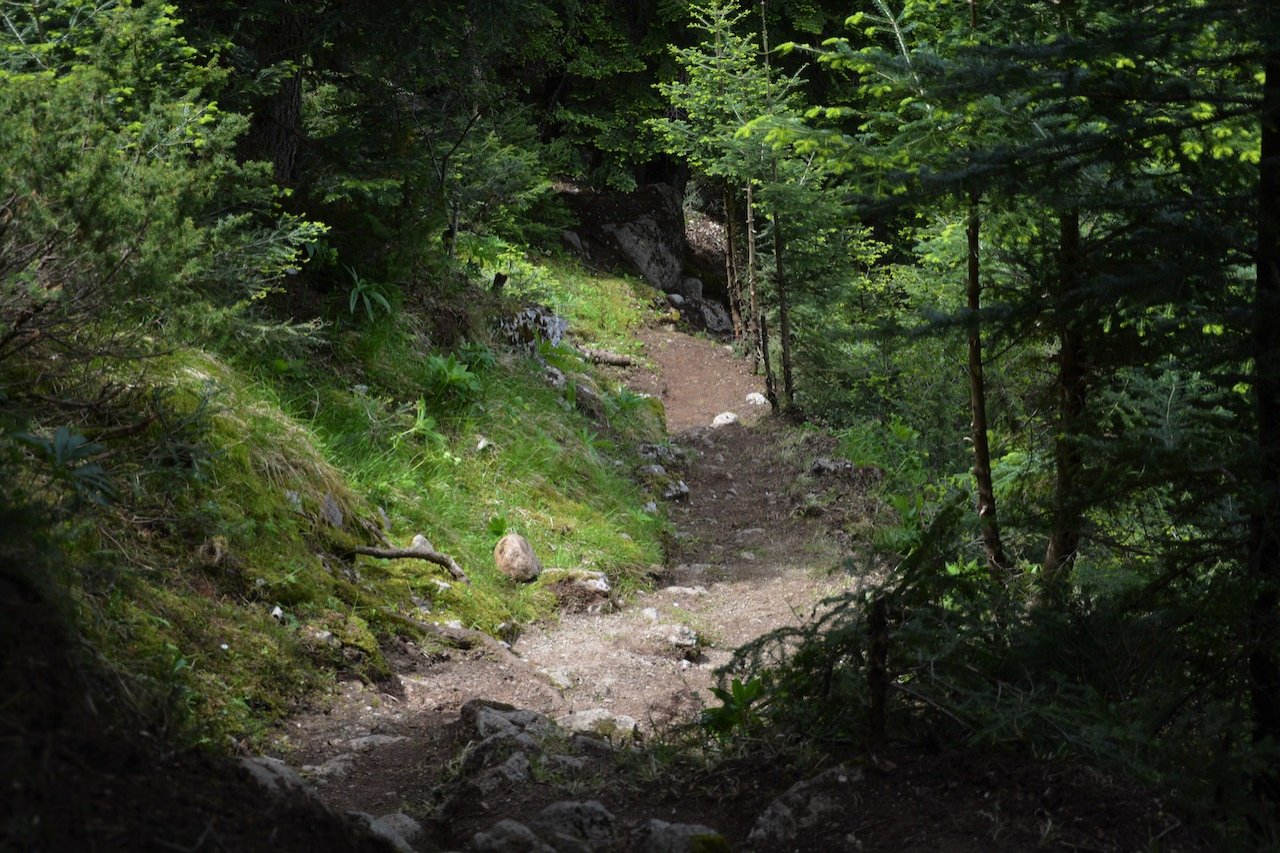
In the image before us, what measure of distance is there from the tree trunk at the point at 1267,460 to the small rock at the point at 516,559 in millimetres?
4870

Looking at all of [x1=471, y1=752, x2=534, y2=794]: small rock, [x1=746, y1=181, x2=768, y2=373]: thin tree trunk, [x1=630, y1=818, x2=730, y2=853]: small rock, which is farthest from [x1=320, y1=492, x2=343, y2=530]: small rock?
[x1=746, y1=181, x2=768, y2=373]: thin tree trunk

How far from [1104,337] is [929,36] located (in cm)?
349

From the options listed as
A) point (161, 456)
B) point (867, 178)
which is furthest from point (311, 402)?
point (867, 178)

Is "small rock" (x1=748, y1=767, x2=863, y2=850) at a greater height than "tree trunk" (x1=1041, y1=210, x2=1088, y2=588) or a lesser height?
lesser

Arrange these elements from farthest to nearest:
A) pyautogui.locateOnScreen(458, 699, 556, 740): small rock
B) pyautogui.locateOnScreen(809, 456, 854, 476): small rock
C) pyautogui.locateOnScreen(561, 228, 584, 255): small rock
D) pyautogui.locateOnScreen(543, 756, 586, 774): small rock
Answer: pyautogui.locateOnScreen(561, 228, 584, 255): small rock < pyautogui.locateOnScreen(809, 456, 854, 476): small rock < pyautogui.locateOnScreen(458, 699, 556, 740): small rock < pyautogui.locateOnScreen(543, 756, 586, 774): small rock

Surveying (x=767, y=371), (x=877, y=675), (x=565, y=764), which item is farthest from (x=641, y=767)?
(x=767, y=371)

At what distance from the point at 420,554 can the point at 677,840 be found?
3.97 metres

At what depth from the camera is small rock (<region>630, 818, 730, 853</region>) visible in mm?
3113

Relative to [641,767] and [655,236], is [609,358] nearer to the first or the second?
[655,236]

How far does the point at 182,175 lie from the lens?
4.73 m

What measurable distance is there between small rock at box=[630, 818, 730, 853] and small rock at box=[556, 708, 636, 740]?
5.94 ft

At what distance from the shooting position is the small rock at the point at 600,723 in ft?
17.1

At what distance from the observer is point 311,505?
6273 millimetres

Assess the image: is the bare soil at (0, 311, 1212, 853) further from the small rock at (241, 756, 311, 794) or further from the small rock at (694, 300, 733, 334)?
the small rock at (694, 300, 733, 334)
